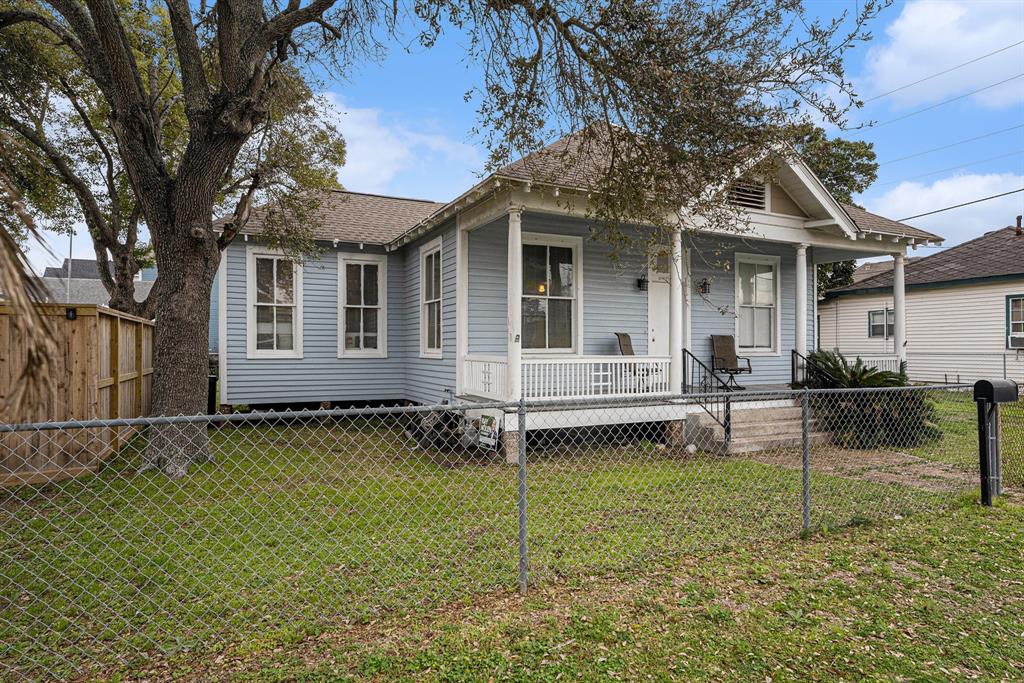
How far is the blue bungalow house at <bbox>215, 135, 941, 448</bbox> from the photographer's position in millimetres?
8555

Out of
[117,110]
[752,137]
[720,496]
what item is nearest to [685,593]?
[720,496]

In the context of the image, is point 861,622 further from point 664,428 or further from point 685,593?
point 664,428

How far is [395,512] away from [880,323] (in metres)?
19.2

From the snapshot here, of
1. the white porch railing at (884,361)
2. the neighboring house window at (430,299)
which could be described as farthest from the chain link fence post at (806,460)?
the white porch railing at (884,361)

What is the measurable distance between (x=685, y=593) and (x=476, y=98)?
5198 mm

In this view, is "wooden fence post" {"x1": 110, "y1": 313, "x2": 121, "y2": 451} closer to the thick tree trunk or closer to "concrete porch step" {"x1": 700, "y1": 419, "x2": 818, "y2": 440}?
the thick tree trunk

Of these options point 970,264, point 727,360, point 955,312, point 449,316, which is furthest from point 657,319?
point 970,264

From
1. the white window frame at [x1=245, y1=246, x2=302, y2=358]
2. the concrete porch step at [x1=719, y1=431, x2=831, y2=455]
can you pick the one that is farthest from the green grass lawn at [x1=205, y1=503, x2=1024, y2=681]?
Answer: the white window frame at [x1=245, y1=246, x2=302, y2=358]

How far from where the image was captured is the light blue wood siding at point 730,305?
35.3 feet

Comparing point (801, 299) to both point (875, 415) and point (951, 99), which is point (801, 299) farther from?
point (951, 99)

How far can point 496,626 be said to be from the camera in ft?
10.4

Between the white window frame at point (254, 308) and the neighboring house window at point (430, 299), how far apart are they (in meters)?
2.30

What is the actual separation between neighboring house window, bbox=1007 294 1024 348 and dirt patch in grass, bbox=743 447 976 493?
37.2 ft

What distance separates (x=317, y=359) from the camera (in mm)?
11266
